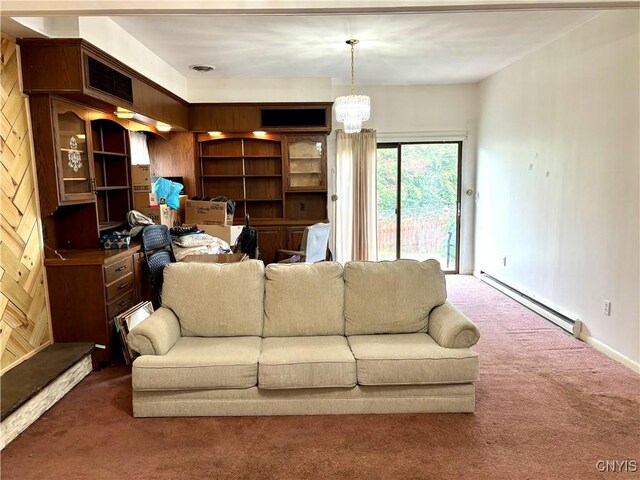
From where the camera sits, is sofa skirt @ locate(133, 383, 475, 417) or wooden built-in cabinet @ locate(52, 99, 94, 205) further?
wooden built-in cabinet @ locate(52, 99, 94, 205)

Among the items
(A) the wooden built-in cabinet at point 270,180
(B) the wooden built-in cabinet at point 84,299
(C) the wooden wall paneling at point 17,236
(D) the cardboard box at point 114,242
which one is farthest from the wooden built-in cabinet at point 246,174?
(C) the wooden wall paneling at point 17,236

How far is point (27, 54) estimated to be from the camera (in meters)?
3.05

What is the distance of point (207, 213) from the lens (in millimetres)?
5297

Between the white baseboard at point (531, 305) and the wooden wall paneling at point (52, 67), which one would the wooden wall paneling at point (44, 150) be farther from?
the white baseboard at point (531, 305)

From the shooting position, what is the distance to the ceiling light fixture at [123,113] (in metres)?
3.84

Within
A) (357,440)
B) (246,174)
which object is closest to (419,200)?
(246,174)

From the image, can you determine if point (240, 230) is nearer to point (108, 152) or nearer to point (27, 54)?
point (108, 152)

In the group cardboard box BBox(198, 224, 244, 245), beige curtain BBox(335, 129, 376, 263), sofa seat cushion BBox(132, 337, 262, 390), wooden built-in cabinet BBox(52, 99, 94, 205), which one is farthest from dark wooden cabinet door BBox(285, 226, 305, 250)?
sofa seat cushion BBox(132, 337, 262, 390)

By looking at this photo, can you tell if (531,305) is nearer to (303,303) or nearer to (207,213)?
(303,303)

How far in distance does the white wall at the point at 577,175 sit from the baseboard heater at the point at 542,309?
0.07 metres

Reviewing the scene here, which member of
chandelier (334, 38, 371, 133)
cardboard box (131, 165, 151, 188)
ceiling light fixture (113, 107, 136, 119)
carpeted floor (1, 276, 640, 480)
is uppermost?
chandelier (334, 38, 371, 133)

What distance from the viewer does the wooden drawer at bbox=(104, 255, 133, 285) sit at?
11.0ft

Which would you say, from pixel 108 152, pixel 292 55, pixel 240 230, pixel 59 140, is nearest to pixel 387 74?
pixel 292 55

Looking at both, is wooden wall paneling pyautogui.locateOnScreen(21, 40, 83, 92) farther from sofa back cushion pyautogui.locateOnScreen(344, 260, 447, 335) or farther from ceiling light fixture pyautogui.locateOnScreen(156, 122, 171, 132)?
sofa back cushion pyautogui.locateOnScreen(344, 260, 447, 335)
